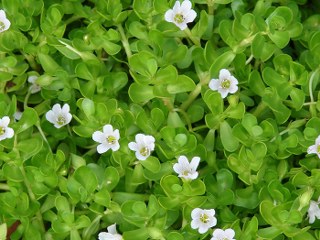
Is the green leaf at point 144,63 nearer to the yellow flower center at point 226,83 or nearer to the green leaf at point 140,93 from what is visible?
the green leaf at point 140,93

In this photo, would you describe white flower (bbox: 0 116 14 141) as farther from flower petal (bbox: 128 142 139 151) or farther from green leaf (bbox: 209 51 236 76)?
green leaf (bbox: 209 51 236 76)

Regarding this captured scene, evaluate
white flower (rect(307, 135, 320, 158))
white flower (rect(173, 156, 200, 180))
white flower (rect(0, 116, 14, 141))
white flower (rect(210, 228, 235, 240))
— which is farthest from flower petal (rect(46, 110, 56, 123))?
white flower (rect(307, 135, 320, 158))

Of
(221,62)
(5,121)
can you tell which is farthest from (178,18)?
(5,121)

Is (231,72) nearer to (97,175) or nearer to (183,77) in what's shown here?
(183,77)

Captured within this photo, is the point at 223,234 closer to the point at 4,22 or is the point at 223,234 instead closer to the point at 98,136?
the point at 98,136

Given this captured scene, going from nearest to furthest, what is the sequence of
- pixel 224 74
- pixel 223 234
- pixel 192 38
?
1. pixel 223 234
2. pixel 224 74
3. pixel 192 38

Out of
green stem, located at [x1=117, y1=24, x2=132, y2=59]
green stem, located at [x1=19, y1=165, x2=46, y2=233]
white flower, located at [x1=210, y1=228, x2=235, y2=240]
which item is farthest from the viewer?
green stem, located at [x1=117, y1=24, x2=132, y2=59]

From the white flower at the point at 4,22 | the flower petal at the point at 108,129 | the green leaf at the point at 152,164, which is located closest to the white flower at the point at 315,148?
the green leaf at the point at 152,164

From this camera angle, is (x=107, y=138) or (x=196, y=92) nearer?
(x=107, y=138)
